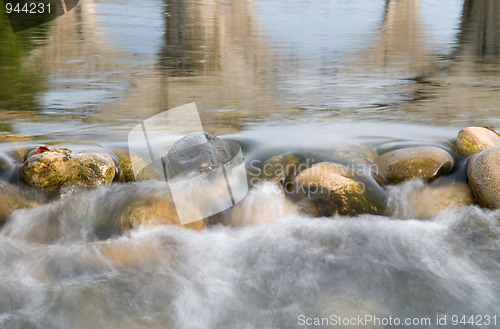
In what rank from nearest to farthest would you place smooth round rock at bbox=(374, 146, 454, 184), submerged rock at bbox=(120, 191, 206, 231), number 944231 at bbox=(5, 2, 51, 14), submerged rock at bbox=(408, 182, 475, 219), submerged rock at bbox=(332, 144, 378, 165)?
submerged rock at bbox=(120, 191, 206, 231) < submerged rock at bbox=(408, 182, 475, 219) < smooth round rock at bbox=(374, 146, 454, 184) < submerged rock at bbox=(332, 144, 378, 165) < number 944231 at bbox=(5, 2, 51, 14)

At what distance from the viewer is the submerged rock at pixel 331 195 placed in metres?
5.07

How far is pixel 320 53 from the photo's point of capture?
1332 centimetres

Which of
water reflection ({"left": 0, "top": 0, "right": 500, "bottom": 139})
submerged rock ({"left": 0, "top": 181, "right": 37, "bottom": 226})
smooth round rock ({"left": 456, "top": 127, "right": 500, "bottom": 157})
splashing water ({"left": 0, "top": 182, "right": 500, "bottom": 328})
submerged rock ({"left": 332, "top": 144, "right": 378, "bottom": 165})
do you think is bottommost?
splashing water ({"left": 0, "top": 182, "right": 500, "bottom": 328})

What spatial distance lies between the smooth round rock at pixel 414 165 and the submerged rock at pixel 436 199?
18 centimetres

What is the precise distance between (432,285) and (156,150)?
3330 millimetres

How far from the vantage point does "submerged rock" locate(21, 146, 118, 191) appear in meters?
5.03

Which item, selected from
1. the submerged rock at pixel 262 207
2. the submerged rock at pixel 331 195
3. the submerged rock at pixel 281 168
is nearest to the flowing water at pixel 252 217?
the submerged rock at pixel 262 207

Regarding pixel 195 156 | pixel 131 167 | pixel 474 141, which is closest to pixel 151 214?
pixel 195 156

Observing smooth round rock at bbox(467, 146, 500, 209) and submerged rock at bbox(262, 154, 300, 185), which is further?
submerged rock at bbox(262, 154, 300, 185)

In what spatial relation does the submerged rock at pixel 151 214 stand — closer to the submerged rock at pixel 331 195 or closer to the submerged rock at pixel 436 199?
the submerged rock at pixel 331 195

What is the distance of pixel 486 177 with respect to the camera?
5.10 meters

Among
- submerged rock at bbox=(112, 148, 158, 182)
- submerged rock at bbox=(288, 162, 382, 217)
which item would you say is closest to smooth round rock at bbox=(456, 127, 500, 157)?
submerged rock at bbox=(288, 162, 382, 217)

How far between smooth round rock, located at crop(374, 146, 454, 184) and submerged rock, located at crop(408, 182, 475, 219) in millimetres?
184

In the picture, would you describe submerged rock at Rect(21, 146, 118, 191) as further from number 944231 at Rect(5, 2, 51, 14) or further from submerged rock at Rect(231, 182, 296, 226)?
number 944231 at Rect(5, 2, 51, 14)
